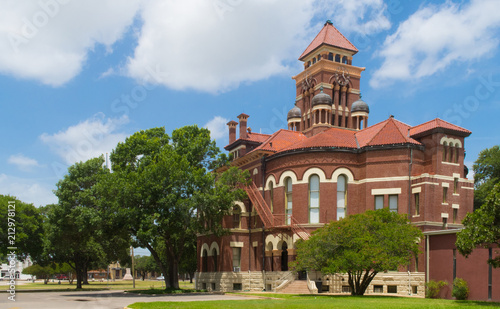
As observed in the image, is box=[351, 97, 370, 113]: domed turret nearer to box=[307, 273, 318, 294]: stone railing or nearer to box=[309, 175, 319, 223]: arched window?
box=[309, 175, 319, 223]: arched window

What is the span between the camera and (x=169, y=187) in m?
38.6

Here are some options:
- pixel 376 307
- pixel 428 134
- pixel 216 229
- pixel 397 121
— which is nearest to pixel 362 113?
pixel 397 121

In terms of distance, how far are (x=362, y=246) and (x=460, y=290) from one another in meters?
6.16

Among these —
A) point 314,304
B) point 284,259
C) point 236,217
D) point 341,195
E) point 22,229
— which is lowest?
point 284,259

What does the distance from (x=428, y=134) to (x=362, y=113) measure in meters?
12.8

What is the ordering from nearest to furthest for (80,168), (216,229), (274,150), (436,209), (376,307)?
(376,307) → (436,209) → (216,229) → (274,150) → (80,168)

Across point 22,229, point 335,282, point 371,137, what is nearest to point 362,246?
point 335,282

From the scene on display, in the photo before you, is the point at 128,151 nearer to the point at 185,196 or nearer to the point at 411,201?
the point at 185,196

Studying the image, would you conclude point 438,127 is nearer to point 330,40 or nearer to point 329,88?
point 329,88

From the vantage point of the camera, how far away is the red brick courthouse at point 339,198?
37125mm

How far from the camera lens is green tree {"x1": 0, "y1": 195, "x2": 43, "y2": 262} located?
4750 centimetres

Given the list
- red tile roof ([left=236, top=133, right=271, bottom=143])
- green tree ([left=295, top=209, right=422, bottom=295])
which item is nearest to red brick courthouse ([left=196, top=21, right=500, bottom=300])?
red tile roof ([left=236, top=133, right=271, bottom=143])

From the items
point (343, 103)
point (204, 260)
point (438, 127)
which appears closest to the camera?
point (438, 127)

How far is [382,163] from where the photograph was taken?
40156 millimetres
